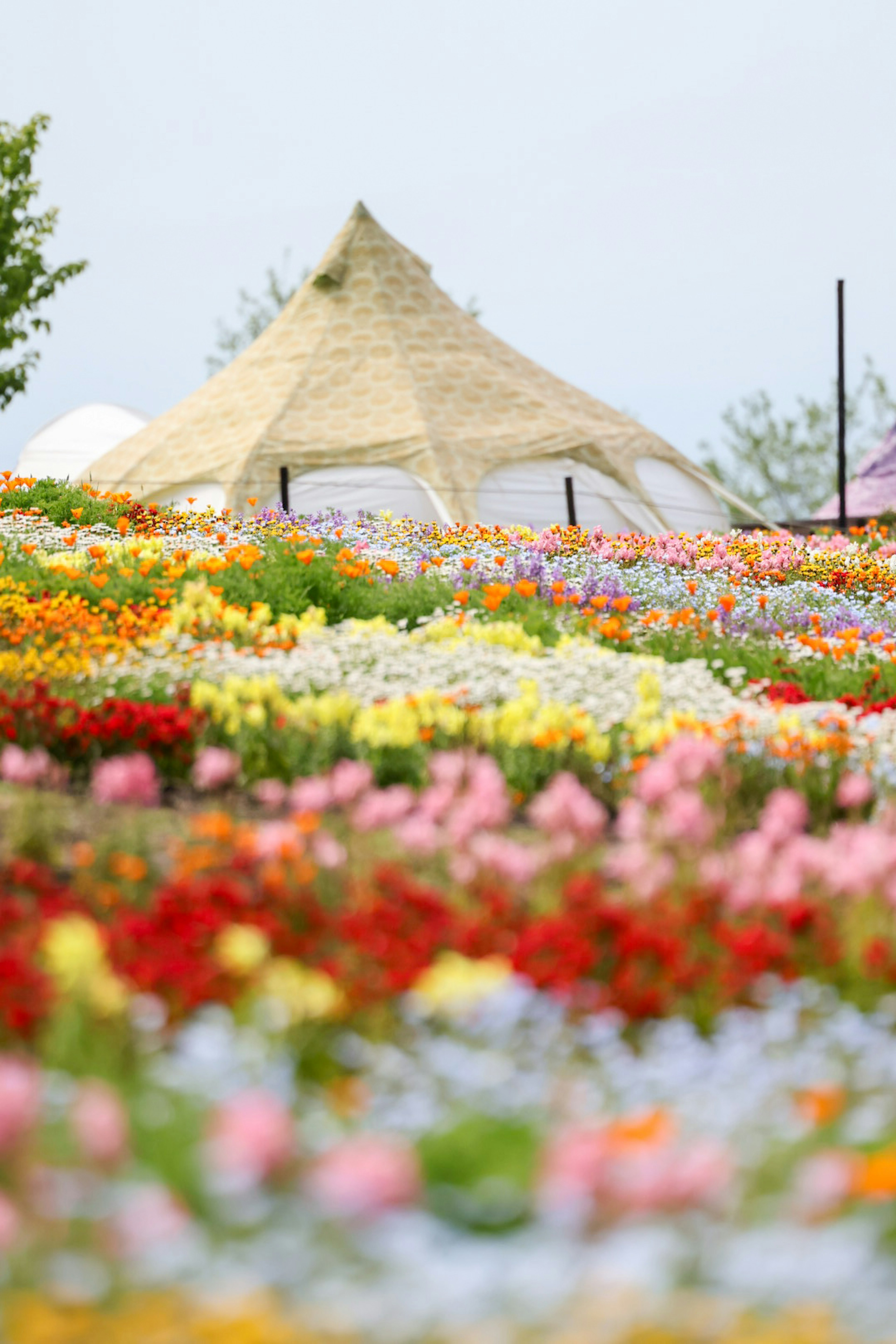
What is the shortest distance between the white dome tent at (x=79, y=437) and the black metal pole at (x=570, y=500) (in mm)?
19582

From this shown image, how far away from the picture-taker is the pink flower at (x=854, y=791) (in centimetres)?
439

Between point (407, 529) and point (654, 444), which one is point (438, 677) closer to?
point (407, 529)

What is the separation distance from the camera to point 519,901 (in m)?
4.10

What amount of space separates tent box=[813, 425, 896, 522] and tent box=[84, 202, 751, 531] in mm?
11462

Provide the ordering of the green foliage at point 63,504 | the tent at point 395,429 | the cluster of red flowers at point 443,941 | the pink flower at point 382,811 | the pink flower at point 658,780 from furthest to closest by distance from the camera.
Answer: the tent at point 395,429
the green foliage at point 63,504
the pink flower at point 658,780
the pink flower at point 382,811
the cluster of red flowers at point 443,941

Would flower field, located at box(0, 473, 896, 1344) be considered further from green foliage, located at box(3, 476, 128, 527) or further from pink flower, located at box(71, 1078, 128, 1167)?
green foliage, located at box(3, 476, 128, 527)

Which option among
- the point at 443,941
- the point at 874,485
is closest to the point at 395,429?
the point at 443,941

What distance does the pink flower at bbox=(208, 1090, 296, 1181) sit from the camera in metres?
2.07

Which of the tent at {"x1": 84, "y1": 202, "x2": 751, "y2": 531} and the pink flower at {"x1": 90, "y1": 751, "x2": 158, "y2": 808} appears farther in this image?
the tent at {"x1": 84, "y1": 202, "x2": 751, "y2": 531}

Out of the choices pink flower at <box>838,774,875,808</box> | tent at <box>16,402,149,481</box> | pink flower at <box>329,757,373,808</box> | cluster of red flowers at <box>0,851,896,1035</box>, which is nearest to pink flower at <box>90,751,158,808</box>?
cluster of red flowers at <box>0,851,896,1035</box>

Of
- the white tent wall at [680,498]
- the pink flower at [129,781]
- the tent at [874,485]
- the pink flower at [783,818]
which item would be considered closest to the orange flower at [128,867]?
the pink flower at [129,781]

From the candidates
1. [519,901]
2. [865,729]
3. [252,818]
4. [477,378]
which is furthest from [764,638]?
[477,378]

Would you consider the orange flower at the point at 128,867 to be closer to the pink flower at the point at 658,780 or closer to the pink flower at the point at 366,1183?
the pink flower at the point at 658,780

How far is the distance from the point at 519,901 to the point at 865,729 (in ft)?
9.25
